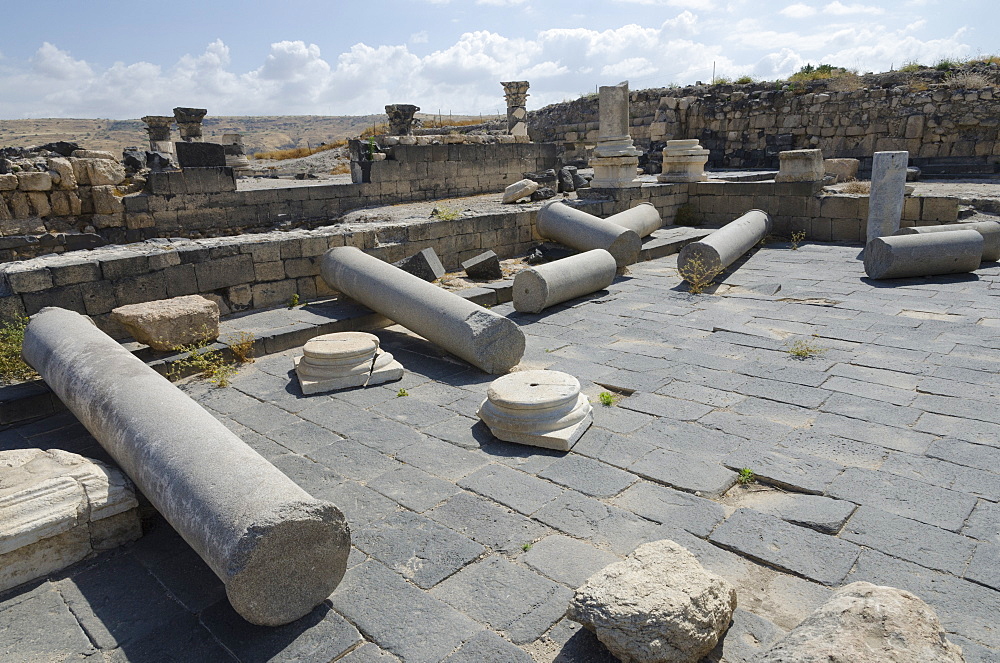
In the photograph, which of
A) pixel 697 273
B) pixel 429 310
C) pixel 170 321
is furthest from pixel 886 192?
pixel 170 321

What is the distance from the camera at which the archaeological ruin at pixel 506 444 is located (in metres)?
2.72

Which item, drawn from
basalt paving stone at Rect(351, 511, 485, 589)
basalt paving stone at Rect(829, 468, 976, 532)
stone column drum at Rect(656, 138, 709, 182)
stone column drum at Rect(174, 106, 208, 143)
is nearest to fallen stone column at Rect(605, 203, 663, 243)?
stone column drum at Rect(656, 138, 709, 182)

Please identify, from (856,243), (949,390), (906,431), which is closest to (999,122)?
(856,243)

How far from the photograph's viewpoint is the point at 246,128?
314 ft

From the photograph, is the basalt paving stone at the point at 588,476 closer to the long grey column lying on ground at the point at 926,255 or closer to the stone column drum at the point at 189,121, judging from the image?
the long grey column lying on ground at the point at 926,255

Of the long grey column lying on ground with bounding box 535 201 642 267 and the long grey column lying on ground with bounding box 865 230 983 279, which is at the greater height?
the long grey column lying on ground with bounding box 535 201 642 267

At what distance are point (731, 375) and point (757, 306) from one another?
2.53 m

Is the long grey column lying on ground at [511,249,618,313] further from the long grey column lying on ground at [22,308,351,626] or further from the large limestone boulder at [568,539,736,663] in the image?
the large limestone boulder at [568,539,736,663]

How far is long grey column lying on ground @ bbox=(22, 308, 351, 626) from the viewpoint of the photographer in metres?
2.72

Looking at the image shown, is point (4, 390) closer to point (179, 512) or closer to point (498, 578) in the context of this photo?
point (179, 512)

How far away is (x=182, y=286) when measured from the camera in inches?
A: 265

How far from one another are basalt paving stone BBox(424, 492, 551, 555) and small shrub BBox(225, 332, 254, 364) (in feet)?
10.9

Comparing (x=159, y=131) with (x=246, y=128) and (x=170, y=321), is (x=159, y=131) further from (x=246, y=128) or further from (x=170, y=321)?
(x=246, y=128)

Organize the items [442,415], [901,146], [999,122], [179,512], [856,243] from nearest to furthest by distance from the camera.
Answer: [179,512] < [442,415] < [856,243] < [999,122] < [901,146]
